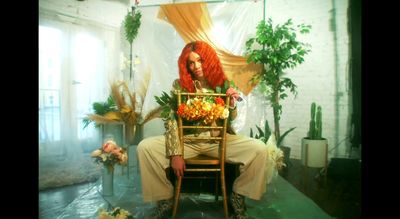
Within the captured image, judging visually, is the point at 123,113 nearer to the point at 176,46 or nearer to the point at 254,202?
the point at 176,46

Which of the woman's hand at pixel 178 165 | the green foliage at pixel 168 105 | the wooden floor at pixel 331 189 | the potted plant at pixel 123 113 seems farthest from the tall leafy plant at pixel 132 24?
the wooden floor at pixel 331 189

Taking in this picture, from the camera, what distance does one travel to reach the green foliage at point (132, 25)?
12.8 feet

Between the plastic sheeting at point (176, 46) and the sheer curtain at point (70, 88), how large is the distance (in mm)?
499

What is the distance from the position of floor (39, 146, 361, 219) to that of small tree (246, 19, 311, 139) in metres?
0.83

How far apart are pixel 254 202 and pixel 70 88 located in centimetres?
283

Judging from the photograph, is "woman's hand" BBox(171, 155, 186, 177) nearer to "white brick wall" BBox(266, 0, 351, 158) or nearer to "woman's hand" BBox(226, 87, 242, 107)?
"woman's hand" BBox(226, 87, 242, 107)

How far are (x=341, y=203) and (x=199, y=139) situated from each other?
5.13 feet

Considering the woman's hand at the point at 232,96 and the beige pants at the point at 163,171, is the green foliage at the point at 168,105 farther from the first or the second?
the woman's hand at the point at 232,96

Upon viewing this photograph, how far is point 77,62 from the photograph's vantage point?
3.85 m

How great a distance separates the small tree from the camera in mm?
3500

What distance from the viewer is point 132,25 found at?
12.8 ft

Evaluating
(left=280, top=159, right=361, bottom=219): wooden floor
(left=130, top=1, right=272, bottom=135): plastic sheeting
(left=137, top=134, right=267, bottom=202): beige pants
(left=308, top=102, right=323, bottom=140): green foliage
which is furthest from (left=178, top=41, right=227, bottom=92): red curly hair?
(left=280, top=159, right=361, bottom=219): wooden floor
